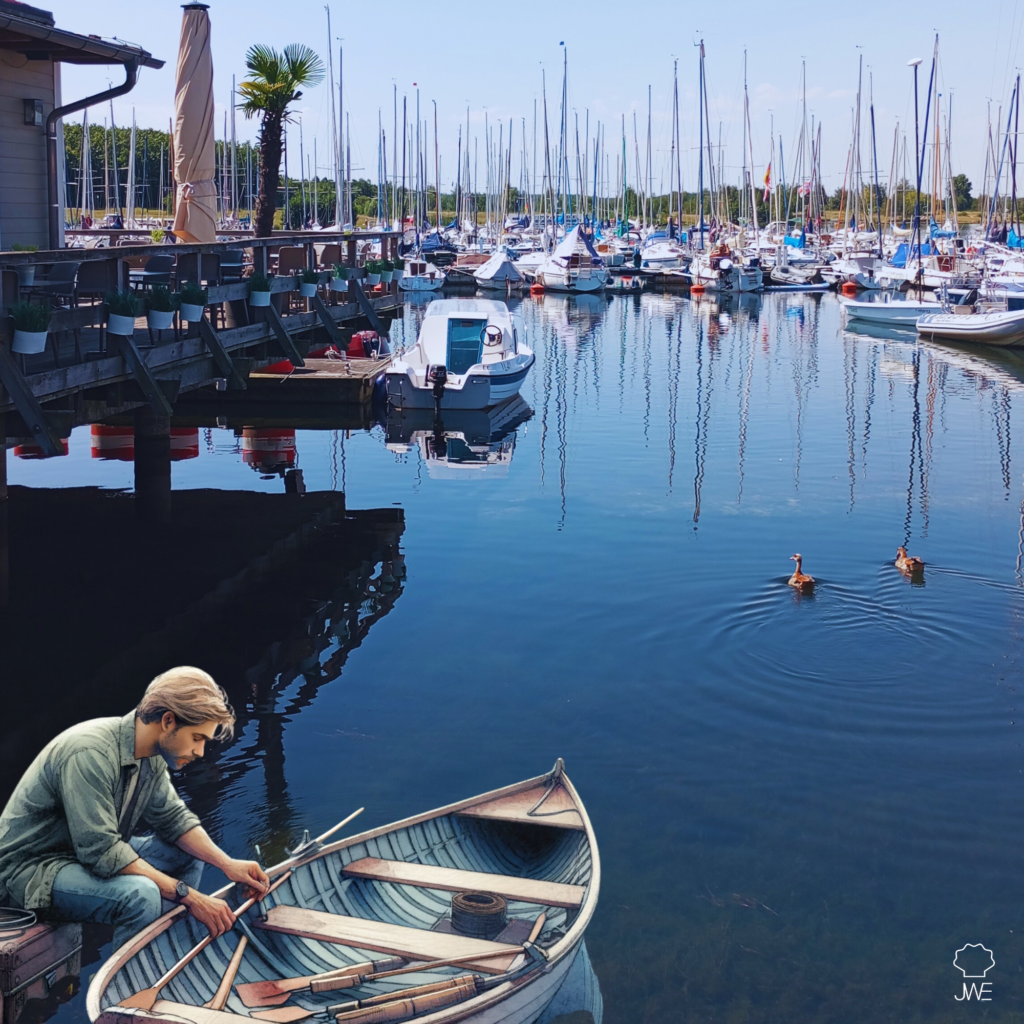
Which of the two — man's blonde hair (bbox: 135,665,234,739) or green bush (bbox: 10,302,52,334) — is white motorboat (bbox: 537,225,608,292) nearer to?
green bush (bbox: 10,302,52,334)

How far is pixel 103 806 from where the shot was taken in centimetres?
502

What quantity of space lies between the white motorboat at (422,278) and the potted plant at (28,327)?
54809 millimetres

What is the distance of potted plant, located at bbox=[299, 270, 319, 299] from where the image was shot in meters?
21.0

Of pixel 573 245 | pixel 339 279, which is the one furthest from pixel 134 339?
pixel 573 245

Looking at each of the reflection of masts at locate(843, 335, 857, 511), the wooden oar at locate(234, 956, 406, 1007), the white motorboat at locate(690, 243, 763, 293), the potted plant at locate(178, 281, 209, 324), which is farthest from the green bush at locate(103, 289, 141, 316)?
the white motorboat at locate(690, 243, 763, 293)

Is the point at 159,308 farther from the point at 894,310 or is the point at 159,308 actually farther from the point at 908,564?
the point at 894,310

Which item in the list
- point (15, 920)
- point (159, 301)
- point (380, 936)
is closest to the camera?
point (15, 920)

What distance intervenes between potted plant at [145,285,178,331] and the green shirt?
414 inches

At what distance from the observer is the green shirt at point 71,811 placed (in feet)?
16.3

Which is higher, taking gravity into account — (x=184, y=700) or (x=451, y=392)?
(x=451, y=392)

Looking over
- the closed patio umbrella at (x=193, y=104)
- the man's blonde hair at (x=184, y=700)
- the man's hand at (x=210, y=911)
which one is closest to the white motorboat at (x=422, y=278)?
the closed patio umbrella at (x=193, y=104)

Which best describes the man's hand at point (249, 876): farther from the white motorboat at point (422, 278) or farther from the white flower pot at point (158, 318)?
the white motorboat at point (422, 278)

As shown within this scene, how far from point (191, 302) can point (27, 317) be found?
4.31 meters

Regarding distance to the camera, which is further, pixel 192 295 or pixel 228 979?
pixel 192 295
